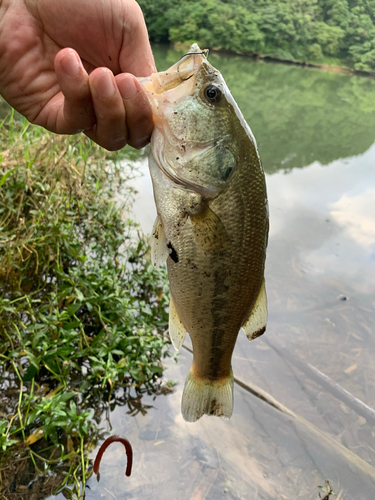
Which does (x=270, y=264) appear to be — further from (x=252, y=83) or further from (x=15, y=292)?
(x=252, y=83)

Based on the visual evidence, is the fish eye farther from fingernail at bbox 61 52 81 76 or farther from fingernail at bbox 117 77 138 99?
fingernail at bbox 61 52 81 76

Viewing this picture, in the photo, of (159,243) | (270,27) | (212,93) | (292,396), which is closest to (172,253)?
(159,243)

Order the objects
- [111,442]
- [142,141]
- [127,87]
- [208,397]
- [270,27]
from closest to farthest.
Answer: [127,87], [142,141], [208,397], [111,442], [270,27]

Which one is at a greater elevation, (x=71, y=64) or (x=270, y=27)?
(x=71, y=64)

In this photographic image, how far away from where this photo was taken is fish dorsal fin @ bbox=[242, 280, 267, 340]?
1.70 metres

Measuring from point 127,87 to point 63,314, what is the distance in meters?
1.68

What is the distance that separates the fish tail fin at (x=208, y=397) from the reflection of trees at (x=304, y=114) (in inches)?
290

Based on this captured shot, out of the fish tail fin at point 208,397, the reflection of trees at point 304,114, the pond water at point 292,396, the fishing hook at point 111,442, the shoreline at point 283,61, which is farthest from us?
the shoreline at point 283,61

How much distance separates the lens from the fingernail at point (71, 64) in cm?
133

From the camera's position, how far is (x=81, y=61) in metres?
1.66

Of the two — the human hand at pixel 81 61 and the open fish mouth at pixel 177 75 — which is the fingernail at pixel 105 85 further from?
the open fish mouth at pixel 177 75

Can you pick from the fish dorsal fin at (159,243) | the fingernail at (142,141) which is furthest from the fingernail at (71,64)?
the fish dorsal fin at (159,243)

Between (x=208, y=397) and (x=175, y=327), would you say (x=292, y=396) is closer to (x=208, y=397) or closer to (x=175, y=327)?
(x=208, y=397)

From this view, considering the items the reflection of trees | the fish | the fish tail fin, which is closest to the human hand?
the fish
